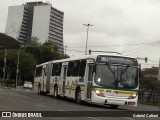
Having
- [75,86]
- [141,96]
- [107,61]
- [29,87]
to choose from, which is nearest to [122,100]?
[107,61]

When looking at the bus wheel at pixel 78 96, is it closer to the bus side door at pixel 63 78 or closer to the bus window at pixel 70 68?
the bus window at pixel 70 68

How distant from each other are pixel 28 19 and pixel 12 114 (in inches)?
5375

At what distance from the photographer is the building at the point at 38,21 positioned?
130m

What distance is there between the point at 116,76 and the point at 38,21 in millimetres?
115614

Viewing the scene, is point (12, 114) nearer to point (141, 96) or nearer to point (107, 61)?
point (107, 61)

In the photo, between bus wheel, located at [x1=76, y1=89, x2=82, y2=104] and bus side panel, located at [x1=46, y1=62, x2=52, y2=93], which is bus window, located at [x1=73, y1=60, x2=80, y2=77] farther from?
bus side panel, located at [x1=46, y1=62, x2=52, y2=93]

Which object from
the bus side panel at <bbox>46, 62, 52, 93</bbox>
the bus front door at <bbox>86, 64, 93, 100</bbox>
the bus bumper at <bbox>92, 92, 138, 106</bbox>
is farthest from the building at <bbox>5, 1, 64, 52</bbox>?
the bus bumper at <bbox>92, 92, 138, 106</bbox>

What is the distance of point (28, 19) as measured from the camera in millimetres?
147250

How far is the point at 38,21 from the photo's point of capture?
463ft

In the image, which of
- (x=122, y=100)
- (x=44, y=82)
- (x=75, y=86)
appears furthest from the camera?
(x=44, y=82)

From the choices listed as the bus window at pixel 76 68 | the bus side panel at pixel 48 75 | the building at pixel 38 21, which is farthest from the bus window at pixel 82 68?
the building at pixel 38 21

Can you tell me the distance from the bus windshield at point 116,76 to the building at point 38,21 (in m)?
99.7

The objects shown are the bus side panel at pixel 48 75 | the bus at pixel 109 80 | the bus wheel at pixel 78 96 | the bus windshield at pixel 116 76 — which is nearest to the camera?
the bus at pixel 109 80

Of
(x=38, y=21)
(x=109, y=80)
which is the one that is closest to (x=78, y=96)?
(x=109, y=80)
